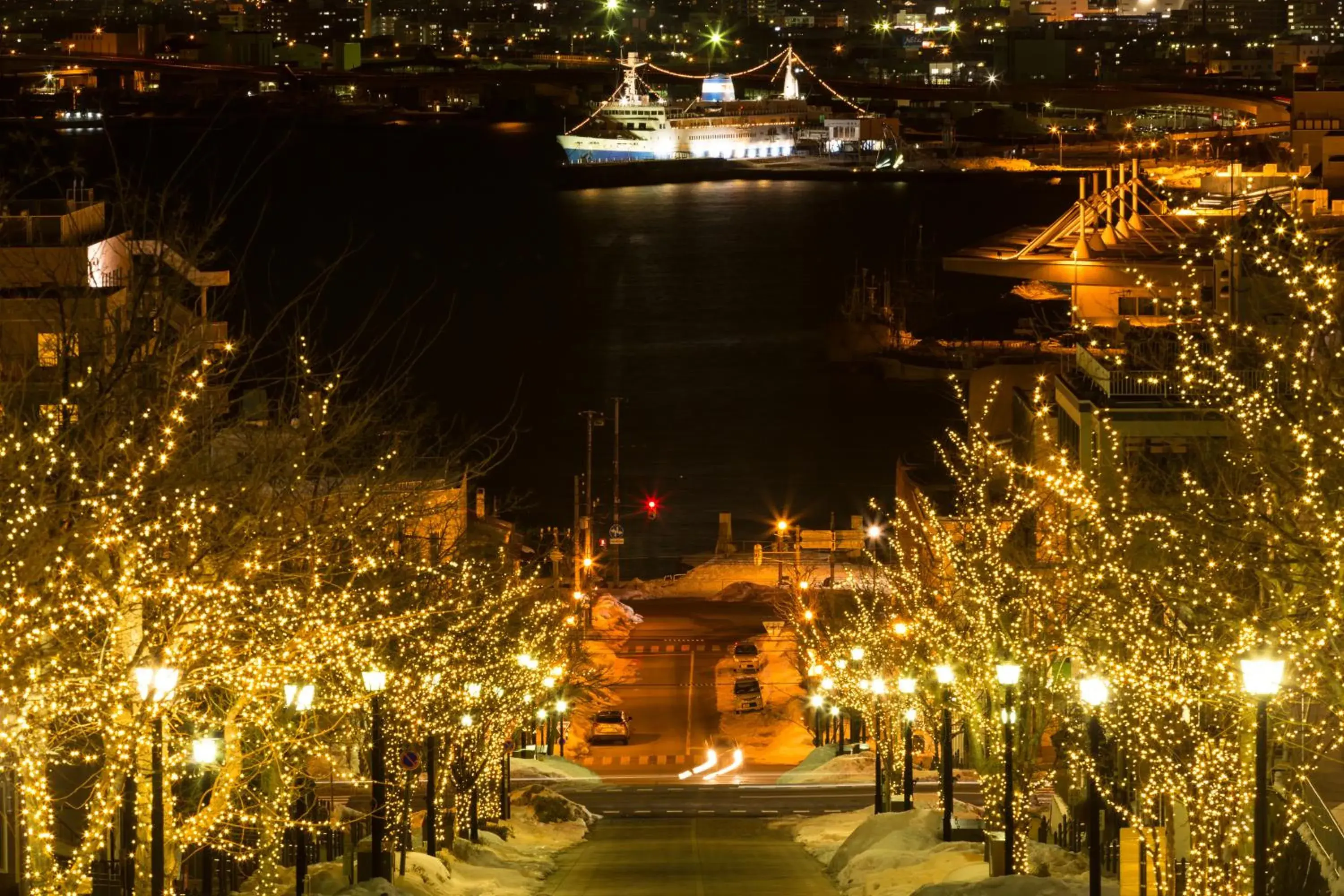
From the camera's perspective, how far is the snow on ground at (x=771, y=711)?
2147 centimetres

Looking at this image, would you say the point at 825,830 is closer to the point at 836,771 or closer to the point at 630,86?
the point at 836,771

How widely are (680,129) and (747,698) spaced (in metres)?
102

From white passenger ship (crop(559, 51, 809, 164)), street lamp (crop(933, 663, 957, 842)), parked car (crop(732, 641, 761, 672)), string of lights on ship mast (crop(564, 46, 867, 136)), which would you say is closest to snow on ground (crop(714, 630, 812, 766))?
parked car (crop(732, 641, 761, 672))

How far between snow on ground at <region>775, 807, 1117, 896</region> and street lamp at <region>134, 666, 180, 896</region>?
3.71m

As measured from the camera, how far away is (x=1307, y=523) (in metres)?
7.85

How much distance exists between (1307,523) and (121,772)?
460 cm

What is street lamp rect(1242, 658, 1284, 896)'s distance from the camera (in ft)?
20.3

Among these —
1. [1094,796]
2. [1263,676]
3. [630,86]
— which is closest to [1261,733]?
[1263,676]

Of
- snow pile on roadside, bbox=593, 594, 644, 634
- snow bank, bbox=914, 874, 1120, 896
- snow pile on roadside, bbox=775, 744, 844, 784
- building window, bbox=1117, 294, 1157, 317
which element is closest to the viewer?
snow bank, bbox=914, 874, 1120, 896

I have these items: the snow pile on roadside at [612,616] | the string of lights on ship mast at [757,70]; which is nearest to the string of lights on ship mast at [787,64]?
the string of lights on ship mast at [757,70]

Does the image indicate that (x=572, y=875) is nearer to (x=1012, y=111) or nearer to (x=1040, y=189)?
(x=1040, y=189)

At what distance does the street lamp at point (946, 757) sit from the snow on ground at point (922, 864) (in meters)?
0.11

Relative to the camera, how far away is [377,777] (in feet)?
30.2

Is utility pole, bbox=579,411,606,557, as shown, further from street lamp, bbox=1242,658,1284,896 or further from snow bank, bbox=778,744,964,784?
street lamp, bbox=1242,658,1284,896
